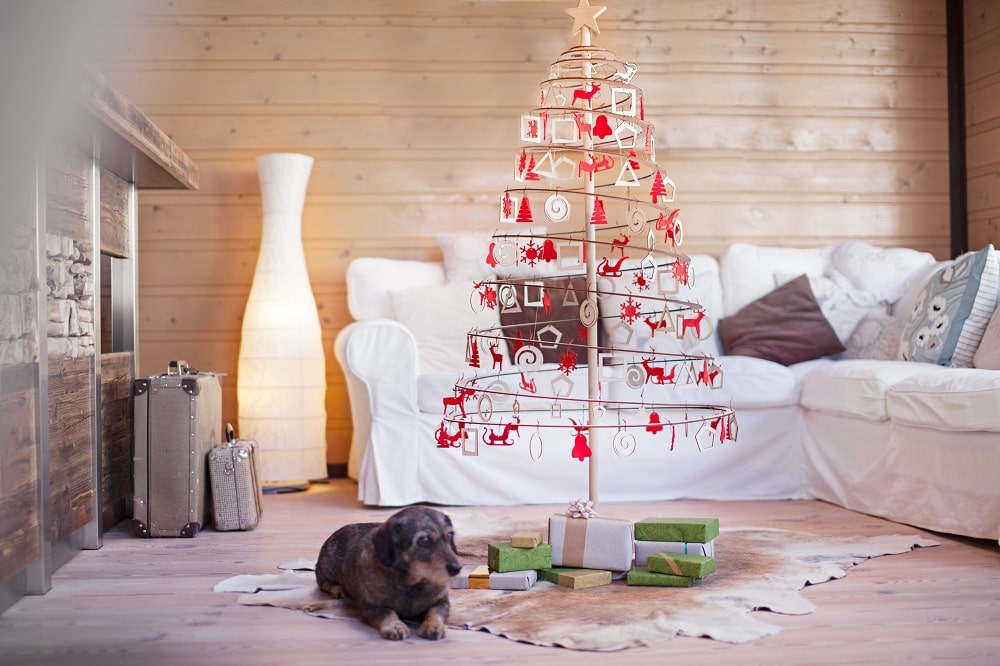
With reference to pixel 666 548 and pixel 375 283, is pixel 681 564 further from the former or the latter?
pixel 375 283

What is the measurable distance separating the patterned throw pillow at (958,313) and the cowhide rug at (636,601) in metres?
0.78

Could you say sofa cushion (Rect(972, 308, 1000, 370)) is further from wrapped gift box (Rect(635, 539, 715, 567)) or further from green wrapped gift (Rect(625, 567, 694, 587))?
green wrapped gift (Rect(625, 567, 694, 587))

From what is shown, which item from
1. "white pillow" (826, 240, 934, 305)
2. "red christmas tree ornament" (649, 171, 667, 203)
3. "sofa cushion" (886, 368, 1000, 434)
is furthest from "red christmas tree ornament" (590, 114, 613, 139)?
"white pillow" (826, 240, 934, 305)

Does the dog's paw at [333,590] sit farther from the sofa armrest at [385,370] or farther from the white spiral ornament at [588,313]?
the sofa armrest at [385,370]

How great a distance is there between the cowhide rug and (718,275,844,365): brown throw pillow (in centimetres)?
122

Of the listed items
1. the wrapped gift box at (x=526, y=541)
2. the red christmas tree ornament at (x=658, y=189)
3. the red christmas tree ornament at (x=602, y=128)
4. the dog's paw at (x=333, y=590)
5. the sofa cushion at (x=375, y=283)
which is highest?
the red christmas tree ornament at (x=602, y=128)

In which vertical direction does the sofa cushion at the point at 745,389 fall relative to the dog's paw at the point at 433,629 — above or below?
above

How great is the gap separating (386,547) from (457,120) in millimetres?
2759

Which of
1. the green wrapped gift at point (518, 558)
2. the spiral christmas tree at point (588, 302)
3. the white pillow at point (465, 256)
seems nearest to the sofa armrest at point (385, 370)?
the spiral christmas tree at point (588, 302)

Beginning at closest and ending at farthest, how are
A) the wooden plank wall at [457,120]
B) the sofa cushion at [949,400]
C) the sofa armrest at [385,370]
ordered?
the sofa cushion at [949,400] → the sofa armrest at [385,370] → the wooden plank wall at [457,120]

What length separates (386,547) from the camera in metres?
1.75

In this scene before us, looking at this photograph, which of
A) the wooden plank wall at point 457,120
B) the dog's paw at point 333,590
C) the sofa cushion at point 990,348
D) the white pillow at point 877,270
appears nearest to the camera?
the dog's paw at point 333,590

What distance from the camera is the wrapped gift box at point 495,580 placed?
2119 mm

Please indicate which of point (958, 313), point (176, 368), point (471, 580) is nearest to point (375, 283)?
point (176, 368)
